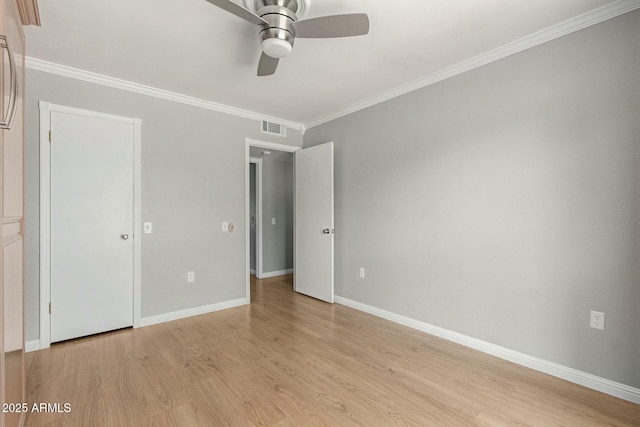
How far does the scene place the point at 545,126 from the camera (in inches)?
84.3

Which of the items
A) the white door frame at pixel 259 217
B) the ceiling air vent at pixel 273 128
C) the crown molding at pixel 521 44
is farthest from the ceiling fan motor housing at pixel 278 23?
the white door frame at pixel 259 217

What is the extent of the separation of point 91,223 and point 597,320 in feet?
13.5

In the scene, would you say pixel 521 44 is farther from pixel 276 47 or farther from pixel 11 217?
pixel 11 217

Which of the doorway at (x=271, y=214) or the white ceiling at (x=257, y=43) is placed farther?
the doorway at (x=271, y=214)

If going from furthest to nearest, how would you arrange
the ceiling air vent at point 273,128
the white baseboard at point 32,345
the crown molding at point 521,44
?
the ceiling air vent at point 273,128 < the white baseboard at point 32,345 < the crown molding at point 521,44

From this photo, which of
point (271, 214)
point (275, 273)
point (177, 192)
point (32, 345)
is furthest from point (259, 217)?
point (32, 345)

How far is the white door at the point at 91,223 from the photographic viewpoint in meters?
2.60

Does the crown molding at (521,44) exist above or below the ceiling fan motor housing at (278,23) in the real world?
above

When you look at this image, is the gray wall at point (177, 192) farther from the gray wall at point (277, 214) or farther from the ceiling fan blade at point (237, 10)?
the ceiling fan blade at point (237, 10)

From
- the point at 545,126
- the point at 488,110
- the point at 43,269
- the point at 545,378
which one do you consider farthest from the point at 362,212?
the point at 43,269

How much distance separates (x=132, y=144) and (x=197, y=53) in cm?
123

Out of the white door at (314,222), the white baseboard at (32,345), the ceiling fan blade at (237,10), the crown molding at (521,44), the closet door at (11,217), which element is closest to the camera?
the closet door at (11,217)

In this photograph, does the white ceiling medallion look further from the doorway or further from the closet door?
the doorway

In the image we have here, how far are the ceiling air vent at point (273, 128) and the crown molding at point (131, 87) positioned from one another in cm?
6
